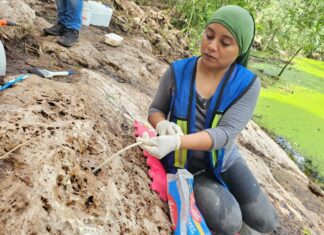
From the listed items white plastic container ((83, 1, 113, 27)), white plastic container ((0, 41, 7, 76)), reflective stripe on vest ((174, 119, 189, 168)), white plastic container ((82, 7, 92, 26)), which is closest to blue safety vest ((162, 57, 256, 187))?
reflective stripe on vest ((174, 119, 189, 168))

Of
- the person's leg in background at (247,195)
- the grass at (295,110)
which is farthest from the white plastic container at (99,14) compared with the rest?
the person's leg in background at (247,195)

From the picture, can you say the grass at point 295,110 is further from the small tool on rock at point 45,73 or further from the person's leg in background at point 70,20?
the small tool on rock at point 45,73

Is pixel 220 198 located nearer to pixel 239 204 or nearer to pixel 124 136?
pixel 239 204

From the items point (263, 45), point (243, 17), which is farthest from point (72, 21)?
point (263, 45)

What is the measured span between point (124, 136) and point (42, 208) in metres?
0.75

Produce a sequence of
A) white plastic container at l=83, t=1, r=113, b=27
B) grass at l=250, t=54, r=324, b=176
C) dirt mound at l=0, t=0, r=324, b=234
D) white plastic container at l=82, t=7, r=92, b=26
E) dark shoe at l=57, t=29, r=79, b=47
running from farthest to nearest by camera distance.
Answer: grass at l=250, t=54, r=324, b=176
white plastic container at l=83, t=1, r=113, b=27
white plastic container at l=82, t=7, r=92, b=26
dark shoe at l=57, t=29, r=79, b=47
dirt mound at l=0, t=0, r=324, b=234

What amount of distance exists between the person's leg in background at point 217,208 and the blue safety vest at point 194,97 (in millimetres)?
112

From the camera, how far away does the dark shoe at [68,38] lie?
8.56 feet

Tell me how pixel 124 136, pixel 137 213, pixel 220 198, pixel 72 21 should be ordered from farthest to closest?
pixel 72 21 → pixel 124 136 → pixel 220 198 → pixel 137 213

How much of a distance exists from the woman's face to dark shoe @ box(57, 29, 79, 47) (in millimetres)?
1516

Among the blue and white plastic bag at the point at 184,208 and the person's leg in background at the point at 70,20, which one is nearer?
the blue and white plastic bag at the point at 184,208

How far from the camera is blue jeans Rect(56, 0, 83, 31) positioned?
2623 mm

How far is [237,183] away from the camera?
5.57 feet

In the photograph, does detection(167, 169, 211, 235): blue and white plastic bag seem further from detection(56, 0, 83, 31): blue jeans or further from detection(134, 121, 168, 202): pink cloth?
detection(56, 0, 83, 31): blue jeans
